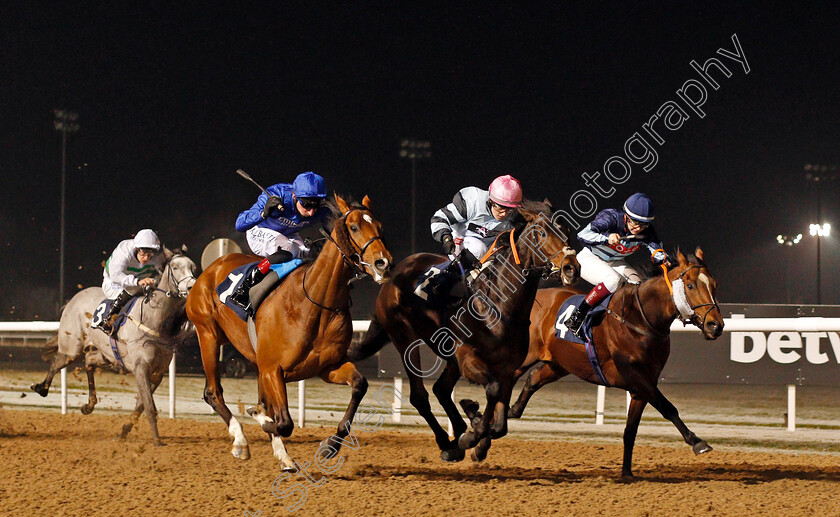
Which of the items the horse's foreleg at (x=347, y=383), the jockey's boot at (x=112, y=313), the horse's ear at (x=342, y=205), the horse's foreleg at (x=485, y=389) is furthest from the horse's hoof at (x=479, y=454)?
the jockey's boot at (x=112, y=313)

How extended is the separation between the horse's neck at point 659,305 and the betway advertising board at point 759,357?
61.3 inches

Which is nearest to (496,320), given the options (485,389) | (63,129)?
(485,389)

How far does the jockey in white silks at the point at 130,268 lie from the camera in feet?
22.4

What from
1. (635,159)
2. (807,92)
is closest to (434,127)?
(635,159)

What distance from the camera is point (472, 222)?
5434mm

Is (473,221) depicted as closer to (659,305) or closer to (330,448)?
(659,305)

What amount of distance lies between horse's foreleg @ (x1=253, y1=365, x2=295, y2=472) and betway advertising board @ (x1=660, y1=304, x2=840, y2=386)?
12.1 feet

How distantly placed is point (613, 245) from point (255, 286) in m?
2.39

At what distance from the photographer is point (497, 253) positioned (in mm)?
4898

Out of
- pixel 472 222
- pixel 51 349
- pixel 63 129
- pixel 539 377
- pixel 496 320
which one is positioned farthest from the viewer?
pixel 63 129

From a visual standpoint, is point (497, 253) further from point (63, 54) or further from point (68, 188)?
point (68, 188)

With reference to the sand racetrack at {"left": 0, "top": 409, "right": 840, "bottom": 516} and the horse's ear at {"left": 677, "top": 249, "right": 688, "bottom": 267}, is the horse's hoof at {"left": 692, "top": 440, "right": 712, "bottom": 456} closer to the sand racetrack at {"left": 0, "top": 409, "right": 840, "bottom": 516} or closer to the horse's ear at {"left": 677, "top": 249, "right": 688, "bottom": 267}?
the sand racetrack at {"left": 0, "top": 409, "right": 840, "bottom": 516}

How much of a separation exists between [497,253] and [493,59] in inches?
837

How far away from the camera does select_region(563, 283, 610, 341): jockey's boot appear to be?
5.64m
